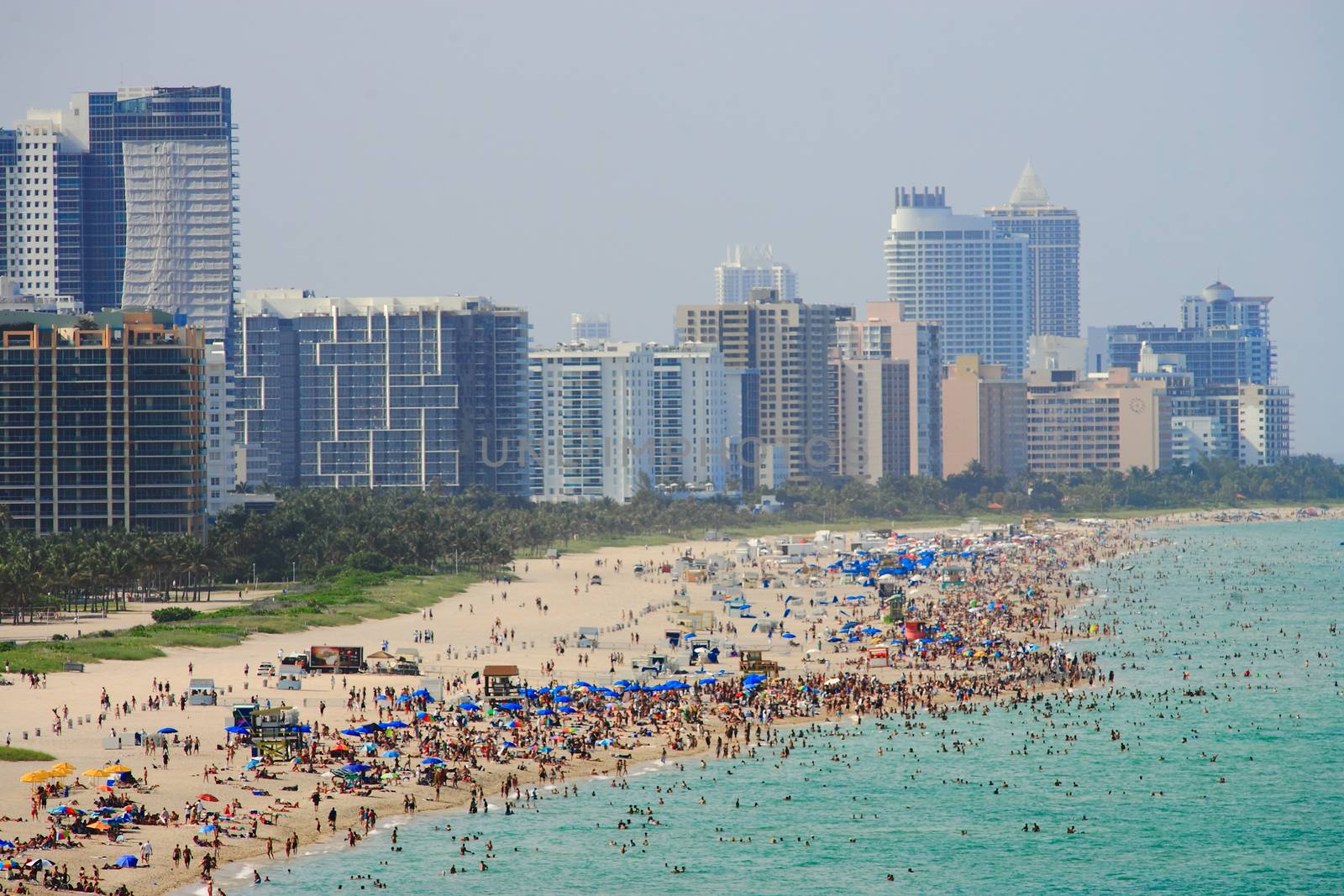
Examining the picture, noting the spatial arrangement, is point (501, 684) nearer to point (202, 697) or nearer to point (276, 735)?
point (202, 697)

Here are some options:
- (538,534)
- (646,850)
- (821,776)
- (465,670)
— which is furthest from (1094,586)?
(646,850)

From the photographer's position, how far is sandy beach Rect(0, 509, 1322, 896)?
60500 mm

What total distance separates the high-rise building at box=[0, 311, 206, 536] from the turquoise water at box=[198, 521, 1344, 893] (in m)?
79.1

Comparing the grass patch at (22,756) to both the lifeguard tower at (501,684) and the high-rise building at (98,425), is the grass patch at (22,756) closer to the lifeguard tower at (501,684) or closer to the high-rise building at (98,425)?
Answer: the lifeguard tower at (501,684)

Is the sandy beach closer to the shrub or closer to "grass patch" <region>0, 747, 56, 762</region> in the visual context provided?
"grass patch" <region>0, 747, 56, 762</region>

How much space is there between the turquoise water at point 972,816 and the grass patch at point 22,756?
1368cm

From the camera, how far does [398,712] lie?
8188 centimetres

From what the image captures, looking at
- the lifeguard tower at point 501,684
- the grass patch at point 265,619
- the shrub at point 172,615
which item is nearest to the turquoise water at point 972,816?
the lifeguard tower at point 501,684

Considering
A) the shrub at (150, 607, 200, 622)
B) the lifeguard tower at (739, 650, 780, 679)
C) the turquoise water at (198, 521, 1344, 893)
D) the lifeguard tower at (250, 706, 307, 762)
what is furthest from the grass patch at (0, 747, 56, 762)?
the shrub at (150, 607, 200, 622)

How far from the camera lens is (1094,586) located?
165 m

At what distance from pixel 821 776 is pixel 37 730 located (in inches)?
1203

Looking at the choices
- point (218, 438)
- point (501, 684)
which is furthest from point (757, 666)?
point (218, 438)

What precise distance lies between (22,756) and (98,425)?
84598 mm

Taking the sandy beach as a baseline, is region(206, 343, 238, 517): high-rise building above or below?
above
